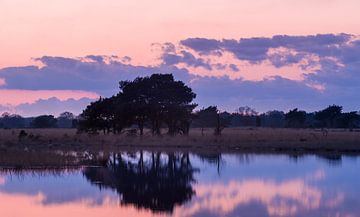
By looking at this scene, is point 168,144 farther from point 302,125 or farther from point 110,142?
point 302,125

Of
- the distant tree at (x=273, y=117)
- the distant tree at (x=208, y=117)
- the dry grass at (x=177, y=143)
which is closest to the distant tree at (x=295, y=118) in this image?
the distant tree at (x=208, y=117)

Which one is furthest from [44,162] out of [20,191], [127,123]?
[127,123]

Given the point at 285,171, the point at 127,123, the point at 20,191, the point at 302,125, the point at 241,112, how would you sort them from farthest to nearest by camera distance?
the point at 241,112 → the point at 302,125 → the point at 127,123 → the point at 285,171 → the point at 20,191

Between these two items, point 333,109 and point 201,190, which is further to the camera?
point 333,109

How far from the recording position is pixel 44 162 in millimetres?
33156

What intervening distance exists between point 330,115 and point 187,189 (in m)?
110

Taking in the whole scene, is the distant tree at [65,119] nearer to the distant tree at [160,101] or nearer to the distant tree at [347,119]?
the distant tree at [347,119]

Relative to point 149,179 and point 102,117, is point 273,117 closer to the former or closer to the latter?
point 102,117

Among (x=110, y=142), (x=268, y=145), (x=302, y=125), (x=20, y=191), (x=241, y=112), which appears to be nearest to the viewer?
(x=20, y=191)

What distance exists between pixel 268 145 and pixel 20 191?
104ft

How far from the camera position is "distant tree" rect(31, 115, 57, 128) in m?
134

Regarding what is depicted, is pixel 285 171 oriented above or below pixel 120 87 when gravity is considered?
below

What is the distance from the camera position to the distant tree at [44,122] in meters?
134

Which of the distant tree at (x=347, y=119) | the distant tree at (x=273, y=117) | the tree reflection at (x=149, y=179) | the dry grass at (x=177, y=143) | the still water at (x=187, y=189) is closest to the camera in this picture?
the still water at (x=187, y=189)
